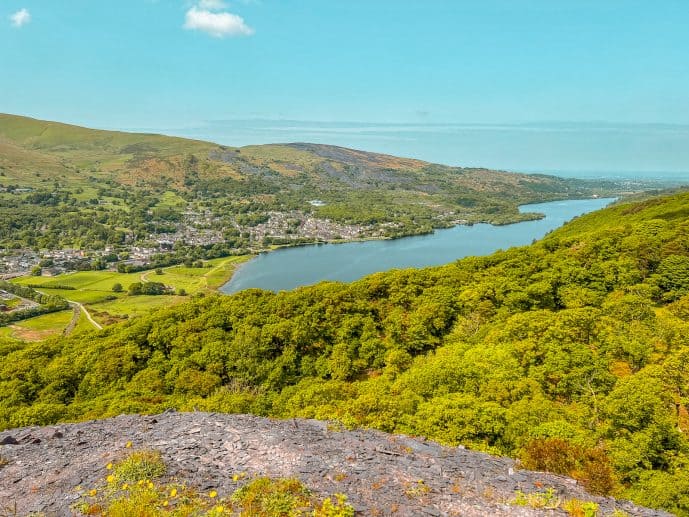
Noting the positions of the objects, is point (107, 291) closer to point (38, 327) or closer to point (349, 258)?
point (38, 327)

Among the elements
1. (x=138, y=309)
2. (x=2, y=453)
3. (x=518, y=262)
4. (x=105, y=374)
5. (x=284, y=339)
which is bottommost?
(x=138, y=309)

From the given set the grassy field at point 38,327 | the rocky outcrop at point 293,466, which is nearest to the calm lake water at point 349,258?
the grassy field at point 38,327

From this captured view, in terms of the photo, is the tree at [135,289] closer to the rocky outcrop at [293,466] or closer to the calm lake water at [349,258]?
the calm lake water at [349,258]

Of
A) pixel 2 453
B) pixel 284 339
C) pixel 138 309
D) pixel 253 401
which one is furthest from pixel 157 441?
pixel 138 309

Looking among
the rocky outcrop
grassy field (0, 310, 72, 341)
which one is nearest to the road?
grassy field (0, 310, 72, 341)

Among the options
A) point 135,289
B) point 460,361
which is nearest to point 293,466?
point 460,361

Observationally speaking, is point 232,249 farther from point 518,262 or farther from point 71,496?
point 71,496

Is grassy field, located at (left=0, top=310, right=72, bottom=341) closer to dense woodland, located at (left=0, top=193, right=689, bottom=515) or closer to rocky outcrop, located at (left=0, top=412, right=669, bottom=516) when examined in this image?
dense woodland, located at (left=0, top=193, right=689, bottom=515)
